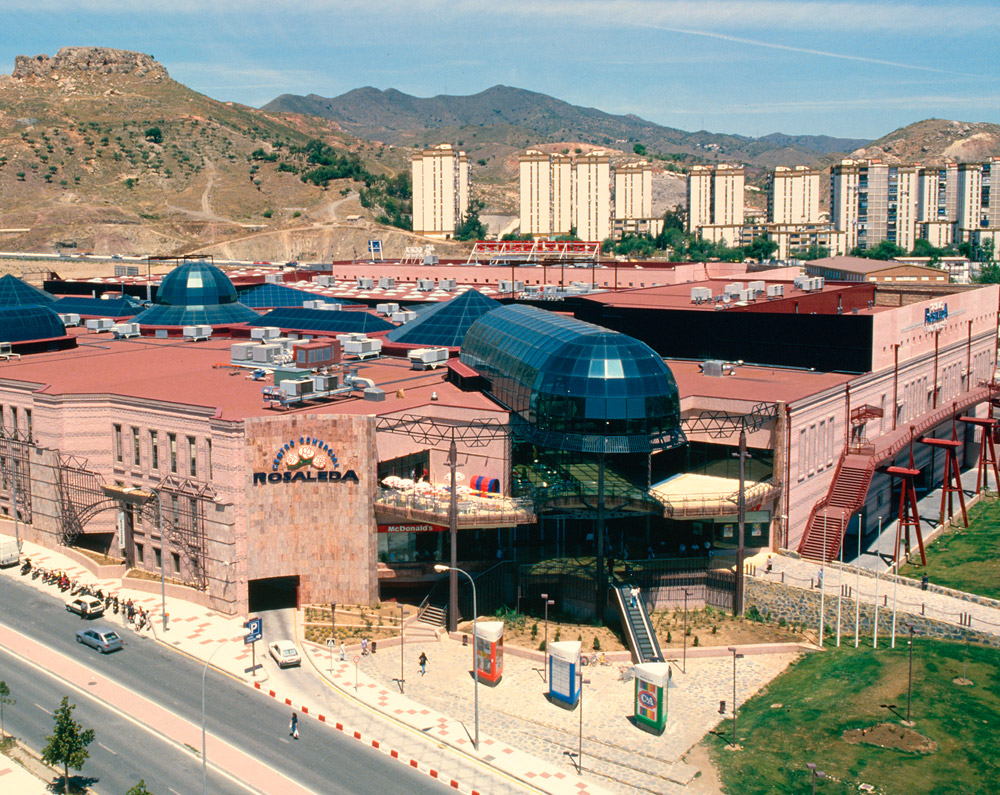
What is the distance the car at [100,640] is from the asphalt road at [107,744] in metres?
3.57

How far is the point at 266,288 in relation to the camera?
443 ft

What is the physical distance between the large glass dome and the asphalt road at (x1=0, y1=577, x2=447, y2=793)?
53113 millimetres

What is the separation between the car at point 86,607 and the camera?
60594mm

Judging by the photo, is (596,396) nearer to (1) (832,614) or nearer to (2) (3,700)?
(1) (832,614)

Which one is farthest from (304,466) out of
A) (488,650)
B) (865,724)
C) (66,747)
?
(865,724)

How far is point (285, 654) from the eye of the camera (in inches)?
2163

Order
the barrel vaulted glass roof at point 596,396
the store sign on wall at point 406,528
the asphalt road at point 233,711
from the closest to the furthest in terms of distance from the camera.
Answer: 1. the asphalt road at point 233,711
2. the barrel vaulted glass roof at point 596,396
3. the store sign on wall at point 406,528

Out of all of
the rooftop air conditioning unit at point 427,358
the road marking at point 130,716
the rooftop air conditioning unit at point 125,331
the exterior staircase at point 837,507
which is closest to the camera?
the road marking at point 130,716

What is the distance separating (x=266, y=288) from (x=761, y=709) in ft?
329

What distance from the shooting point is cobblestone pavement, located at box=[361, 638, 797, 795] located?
45.9 m

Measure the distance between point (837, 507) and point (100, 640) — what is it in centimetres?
4853

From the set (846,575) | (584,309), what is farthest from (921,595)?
(584,309)

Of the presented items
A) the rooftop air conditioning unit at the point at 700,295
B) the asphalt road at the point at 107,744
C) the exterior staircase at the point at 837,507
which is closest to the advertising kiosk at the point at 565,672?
the asphalt road at the point at 107,744

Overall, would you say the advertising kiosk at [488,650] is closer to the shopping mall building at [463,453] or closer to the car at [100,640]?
the shopping mall building at [463,453]
